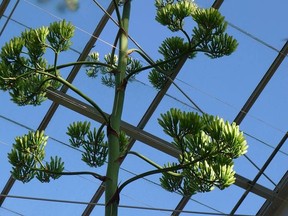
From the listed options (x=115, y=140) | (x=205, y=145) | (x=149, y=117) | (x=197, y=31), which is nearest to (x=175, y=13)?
(x=197, y=31)

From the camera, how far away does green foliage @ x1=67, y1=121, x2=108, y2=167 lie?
130 inches

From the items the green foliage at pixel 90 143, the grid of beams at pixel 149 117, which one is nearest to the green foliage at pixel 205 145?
the green foliage at pixel 90 143

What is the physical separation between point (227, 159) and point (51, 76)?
94 cm

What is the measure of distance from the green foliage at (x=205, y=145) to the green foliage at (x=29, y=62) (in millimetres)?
714

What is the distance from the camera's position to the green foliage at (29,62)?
127 inches

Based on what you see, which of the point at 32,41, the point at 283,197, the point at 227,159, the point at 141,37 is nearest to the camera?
the point at 227,159

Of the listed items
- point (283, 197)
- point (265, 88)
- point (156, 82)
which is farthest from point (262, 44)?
point (156, 82)

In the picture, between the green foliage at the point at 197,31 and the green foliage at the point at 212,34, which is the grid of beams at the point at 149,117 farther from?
the green foliage at the point at 212,34

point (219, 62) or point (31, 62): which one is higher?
point (219, 62)

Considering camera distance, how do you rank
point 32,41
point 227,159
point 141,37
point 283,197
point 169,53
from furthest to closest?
1. point 283,197
2. point 141,37
3. point 169,53
4. point 32,41
5. point 227,159

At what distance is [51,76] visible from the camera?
3137 millimetres

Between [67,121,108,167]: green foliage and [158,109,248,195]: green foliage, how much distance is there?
44 cm

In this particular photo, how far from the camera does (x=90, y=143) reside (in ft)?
10.9

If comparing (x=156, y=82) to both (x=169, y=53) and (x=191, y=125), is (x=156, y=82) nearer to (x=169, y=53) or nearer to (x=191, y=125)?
(x=169, y=53)
